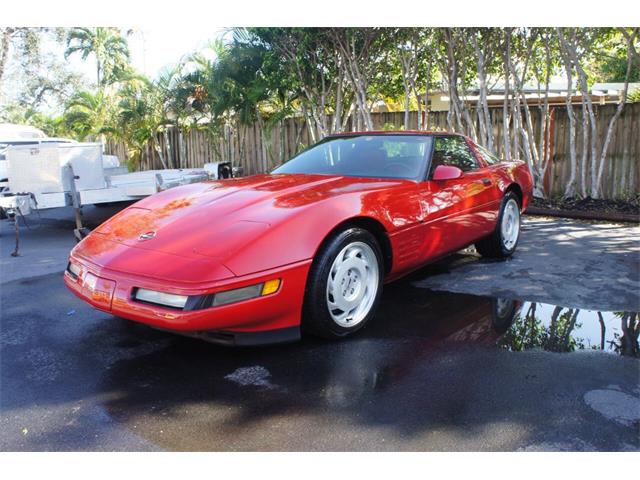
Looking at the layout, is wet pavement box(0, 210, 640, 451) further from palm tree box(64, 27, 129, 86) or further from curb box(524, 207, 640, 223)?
palm tree box(64, 27, 129, 86)

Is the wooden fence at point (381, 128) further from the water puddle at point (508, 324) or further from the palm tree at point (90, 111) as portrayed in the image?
the water puddle at point (508, 324)

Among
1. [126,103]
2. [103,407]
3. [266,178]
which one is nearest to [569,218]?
[266,178]

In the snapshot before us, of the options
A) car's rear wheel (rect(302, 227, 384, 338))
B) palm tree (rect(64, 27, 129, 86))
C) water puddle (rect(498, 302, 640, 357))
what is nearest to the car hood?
car's rear wheel (rect(302, 227, 384, 338))

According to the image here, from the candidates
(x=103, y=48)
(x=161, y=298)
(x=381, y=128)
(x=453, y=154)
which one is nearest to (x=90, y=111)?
(x=103, y=48)

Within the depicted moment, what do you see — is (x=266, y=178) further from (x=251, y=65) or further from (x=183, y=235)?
(x=251, y=65)

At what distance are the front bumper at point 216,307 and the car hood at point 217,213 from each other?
23cm

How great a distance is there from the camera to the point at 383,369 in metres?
3.04

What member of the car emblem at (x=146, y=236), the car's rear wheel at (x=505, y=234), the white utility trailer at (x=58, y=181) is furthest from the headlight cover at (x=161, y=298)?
the white utility trailer at (x=58, y=181)

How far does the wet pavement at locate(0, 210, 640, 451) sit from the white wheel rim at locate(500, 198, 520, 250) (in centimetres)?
155

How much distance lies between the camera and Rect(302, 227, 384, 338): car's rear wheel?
10.6 feet

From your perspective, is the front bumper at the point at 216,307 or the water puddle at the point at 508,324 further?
the water puddle at the point at 508,324

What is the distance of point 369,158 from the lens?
449 cm

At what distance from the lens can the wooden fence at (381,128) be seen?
8961mm
